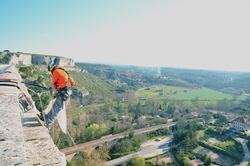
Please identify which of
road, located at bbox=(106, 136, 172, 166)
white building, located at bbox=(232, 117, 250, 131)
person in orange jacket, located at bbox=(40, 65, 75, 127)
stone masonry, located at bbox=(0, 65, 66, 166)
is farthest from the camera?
white building, located at bbox=(232, 117, 250, 131)

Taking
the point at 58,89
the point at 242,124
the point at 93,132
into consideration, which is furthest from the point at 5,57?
the point at 242,124

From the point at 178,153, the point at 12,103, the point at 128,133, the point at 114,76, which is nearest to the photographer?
the point at 12,103

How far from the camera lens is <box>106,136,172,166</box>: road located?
18750 millimetres

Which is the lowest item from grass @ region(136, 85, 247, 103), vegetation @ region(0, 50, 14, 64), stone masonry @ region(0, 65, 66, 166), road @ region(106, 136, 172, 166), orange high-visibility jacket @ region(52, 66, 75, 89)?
road @ region(106, 136, 172, 166)

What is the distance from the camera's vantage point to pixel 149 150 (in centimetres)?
2216

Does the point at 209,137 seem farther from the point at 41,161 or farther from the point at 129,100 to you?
the point at 41,161

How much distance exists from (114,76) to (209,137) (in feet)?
199

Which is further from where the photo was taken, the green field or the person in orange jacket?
the green field

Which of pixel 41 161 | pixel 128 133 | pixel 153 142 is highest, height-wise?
pixel 41 161

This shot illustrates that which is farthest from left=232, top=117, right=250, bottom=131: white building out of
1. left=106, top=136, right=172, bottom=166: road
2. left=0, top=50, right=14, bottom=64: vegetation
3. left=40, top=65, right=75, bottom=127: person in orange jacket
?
left=0, top=50, right=14, bottom=64: vegetation

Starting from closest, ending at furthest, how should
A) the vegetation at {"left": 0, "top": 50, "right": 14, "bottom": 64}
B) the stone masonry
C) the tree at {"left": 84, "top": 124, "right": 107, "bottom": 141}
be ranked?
the stone masonry
the tree at {"left": 84, "top": 124, "right": 107, "bottom": 141}
the vegetation at {"left": 0, "top": 50, "right": 14, "bottom": 64}

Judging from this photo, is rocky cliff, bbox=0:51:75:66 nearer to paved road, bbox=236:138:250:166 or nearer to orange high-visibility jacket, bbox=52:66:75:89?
orange high-visibility jacket, bbox=52:66:75:89

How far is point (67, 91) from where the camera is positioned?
15.3 ft

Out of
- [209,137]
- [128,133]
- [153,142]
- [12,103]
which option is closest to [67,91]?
[12,103]
